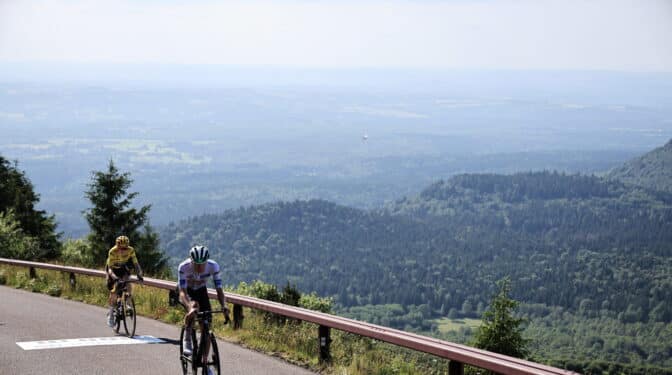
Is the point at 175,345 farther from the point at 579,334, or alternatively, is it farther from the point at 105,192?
the point at 579,334

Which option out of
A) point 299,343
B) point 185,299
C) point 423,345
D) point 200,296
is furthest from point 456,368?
point 299,343

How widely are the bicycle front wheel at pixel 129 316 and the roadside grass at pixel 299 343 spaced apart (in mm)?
799

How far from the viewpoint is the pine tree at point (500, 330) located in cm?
3391

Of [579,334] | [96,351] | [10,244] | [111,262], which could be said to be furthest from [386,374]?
[579,334]

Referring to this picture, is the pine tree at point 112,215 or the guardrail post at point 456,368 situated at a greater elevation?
the guardrail post at point 456,368

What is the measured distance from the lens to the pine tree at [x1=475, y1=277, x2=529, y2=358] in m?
33.9

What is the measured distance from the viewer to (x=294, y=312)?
41.7 ft

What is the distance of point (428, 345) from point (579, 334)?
177736 millimetres

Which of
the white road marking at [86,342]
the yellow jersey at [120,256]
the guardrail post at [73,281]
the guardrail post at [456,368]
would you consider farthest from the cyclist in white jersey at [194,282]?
the guardrail post at [73,281]

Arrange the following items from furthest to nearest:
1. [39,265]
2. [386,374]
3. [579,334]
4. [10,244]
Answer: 1. [579,334]
2. [10,244]
3. [39,265]
4. [386,374]

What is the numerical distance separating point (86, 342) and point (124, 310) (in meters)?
1.10

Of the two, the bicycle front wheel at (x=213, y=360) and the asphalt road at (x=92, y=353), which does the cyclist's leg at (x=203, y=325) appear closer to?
the bicycle front wheel at (x=213, y=360)

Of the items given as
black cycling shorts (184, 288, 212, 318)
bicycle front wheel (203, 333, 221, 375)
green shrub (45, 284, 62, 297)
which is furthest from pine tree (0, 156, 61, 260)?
bicycle front wheel (203, 333, 221, 375)

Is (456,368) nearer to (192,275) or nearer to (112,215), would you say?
(192,275)
